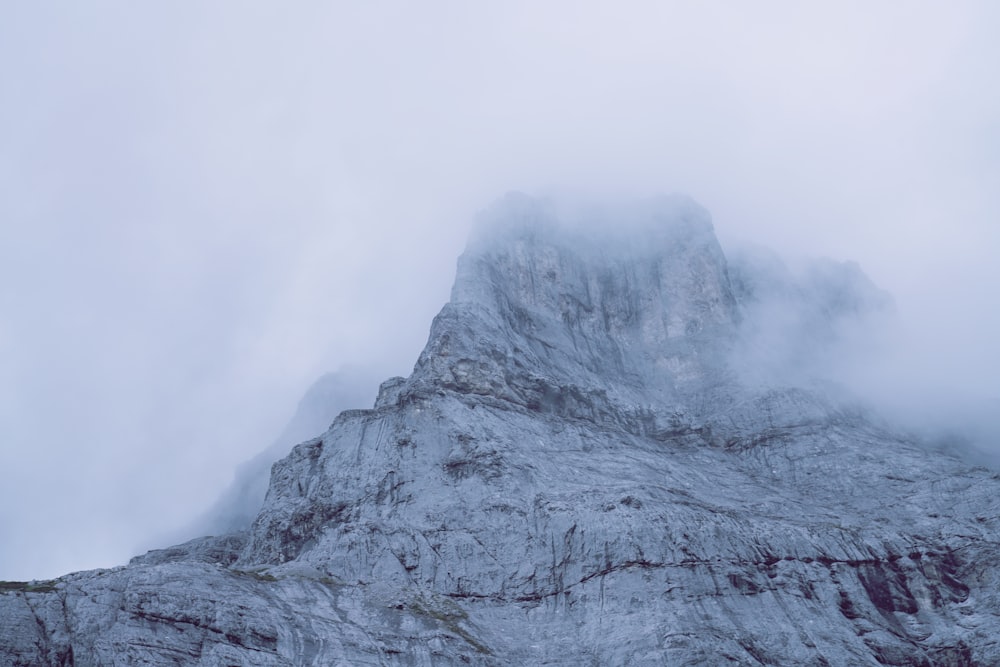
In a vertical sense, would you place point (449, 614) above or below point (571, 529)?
below

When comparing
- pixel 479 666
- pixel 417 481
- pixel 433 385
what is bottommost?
pixel 479 666

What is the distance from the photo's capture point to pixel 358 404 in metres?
150

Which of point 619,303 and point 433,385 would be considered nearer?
A: point 433,385

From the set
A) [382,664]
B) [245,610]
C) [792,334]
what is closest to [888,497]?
[792,334]

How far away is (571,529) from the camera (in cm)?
8369

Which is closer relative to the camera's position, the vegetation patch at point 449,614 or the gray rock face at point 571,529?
the gray rock face at point 571,529

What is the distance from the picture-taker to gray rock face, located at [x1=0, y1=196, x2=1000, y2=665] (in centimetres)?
6988

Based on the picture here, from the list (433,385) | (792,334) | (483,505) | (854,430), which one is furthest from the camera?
(792,334)

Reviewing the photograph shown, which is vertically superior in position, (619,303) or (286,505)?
(619,303)

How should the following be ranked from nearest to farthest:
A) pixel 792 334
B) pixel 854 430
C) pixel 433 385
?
1. pixel 433 385
2. pixel 854 430
3. pixel 792 334

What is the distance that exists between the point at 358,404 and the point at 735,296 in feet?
181

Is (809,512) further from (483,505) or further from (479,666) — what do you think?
(479,666)

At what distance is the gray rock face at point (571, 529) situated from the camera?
69.9 meters

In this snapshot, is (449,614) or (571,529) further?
(571,529)
